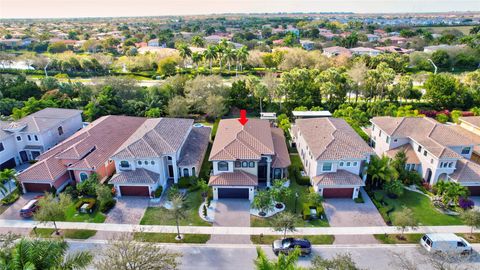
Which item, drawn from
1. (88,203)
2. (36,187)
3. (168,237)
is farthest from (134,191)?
(36,187)

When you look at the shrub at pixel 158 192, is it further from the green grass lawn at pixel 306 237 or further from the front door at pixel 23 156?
the front door at pixel 23 156

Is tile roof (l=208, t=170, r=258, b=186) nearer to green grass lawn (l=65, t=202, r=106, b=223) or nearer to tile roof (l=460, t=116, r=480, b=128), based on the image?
green grass lawn (l=65, t=202, r=106, b=223)

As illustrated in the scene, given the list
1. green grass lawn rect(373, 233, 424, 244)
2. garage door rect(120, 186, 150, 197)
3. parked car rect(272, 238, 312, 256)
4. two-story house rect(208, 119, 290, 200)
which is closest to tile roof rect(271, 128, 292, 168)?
two-story house rect(208, 119, 290, 200)

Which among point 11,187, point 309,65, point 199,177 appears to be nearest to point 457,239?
point 199,177

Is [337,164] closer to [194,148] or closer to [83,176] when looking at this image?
[194,148]

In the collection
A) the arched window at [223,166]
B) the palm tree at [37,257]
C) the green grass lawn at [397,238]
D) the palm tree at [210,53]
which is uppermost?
the palm tree at [210,53]

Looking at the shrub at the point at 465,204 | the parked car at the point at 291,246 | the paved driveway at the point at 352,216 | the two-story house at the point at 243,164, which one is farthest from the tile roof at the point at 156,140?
the shrub at the point at 465,204
